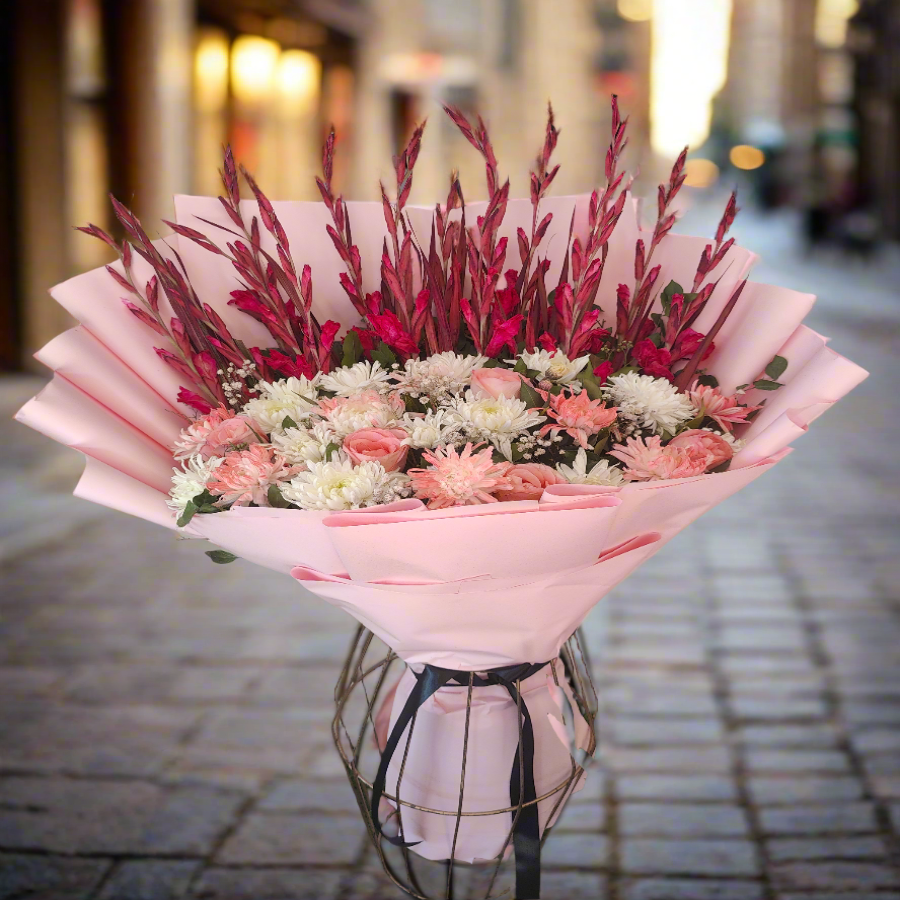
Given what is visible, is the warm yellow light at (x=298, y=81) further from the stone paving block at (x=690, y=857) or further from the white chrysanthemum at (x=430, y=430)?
the white chrysanthemum at (x=430, y=430)

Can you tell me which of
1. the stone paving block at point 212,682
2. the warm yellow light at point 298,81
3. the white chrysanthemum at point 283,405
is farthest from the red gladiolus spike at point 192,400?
the warm yellow light at point 298,81

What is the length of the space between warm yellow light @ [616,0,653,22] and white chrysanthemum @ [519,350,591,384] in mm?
64076

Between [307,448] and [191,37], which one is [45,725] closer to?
[307,448]

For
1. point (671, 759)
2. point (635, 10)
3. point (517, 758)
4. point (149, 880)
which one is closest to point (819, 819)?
point (671, 759)

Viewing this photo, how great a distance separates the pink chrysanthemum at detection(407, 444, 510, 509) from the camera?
1340 mm

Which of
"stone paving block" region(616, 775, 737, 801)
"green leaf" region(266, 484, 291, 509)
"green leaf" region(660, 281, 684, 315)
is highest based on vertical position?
"green leaf" region(660, 281, 684, 315)

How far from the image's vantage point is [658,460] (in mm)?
1418

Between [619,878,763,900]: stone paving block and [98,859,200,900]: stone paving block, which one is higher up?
[619,878,763,900]: stone paving block

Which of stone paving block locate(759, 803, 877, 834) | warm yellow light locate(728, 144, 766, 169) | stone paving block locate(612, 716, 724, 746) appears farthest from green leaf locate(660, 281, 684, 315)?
warm yellow light locate(728, 144, 766, 169)

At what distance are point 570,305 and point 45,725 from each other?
275 centimetres

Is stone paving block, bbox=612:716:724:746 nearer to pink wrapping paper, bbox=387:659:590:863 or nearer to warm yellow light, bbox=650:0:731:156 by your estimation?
pink wrapping paper, bbox=387:659:590:863

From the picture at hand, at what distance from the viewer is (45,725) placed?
3510mm


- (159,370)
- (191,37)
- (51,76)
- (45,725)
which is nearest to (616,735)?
(45,725)

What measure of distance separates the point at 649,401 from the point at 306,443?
1.56 feet
